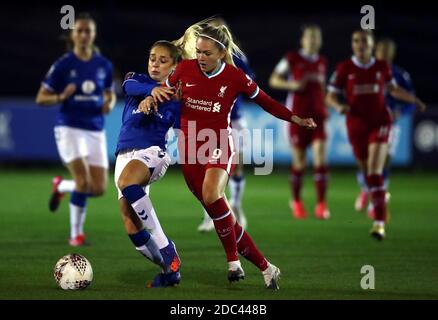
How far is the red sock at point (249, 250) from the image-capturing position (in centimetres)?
766

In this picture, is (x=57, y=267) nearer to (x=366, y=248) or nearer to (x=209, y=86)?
(x=209, y=86)

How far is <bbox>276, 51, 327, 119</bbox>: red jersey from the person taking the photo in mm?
13758

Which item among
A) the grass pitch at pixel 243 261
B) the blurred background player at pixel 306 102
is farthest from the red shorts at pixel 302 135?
the grass pitch at pixel 243 261

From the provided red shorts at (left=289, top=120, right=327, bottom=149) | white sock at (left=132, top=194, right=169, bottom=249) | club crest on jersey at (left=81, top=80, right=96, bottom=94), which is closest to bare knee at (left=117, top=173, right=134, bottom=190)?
white sock at (left=132, top=194, right=169, bottom=249)

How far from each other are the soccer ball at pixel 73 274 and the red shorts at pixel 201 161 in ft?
3.61

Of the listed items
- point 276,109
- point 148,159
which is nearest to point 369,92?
point 276,109

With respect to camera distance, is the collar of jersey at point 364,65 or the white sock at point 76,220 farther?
the collar of jersey at point 364,65

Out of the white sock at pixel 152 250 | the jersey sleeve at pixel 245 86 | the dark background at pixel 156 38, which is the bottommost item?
the white sock at pixel 152 250

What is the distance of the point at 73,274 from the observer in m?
7.39

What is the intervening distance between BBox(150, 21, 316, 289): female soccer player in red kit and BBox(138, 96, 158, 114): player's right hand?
38 cm

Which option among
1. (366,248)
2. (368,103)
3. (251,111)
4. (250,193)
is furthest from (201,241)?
(251,111)

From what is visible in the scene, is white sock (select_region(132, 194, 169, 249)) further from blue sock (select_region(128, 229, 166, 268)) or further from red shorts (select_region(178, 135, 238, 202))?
red shorts (select_region(178, 135, 238, 202))

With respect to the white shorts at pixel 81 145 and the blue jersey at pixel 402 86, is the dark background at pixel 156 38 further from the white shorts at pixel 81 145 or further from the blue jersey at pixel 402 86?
the white shorts at pixel 81 145

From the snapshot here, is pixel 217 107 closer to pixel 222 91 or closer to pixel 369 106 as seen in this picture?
pixel 222 91
